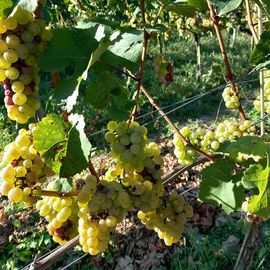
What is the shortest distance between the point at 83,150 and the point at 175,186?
290 cm

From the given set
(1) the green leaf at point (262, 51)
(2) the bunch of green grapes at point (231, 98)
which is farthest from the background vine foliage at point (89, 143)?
(2) the bunch of green grapes at point (231, 98)

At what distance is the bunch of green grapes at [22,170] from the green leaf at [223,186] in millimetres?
378

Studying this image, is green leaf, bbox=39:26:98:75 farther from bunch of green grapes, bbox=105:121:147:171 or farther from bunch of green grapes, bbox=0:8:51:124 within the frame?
bunch of green grapes, bbox=105:121:147:171

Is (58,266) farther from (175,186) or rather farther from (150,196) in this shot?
(150,196)

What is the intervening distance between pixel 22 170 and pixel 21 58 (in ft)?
0.77

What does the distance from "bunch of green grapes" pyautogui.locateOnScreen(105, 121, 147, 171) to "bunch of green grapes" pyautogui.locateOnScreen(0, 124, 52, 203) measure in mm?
156

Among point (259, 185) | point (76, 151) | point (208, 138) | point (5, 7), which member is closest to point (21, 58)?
point (5, 7)

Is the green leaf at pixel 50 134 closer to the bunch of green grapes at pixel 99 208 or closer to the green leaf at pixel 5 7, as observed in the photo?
the bunch of green grapes at pixel 99 208

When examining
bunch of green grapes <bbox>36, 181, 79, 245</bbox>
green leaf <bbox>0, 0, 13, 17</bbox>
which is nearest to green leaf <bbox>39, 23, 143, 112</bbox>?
green leaf <bbox>0, 0, 13, 17</bbox>

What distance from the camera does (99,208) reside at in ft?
2.89

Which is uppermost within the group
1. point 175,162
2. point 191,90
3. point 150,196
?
point 150,196

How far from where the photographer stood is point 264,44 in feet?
3.45

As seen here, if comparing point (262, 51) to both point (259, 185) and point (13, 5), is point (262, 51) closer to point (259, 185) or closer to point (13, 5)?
point (259, 185)

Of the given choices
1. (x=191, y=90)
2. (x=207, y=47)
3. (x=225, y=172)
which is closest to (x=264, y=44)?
(x=225, y=172)
